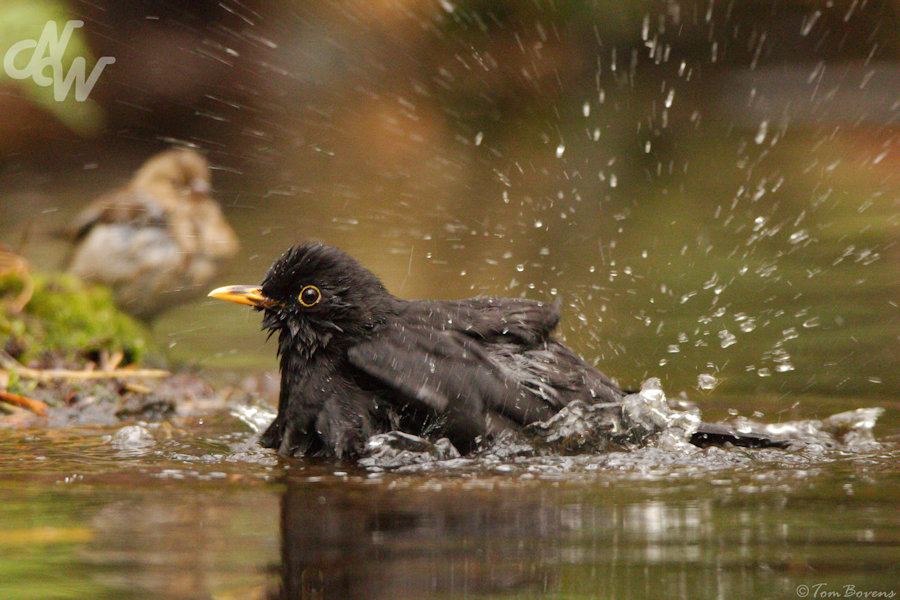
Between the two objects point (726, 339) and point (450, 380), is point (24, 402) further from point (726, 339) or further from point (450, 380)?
point (726, 339)

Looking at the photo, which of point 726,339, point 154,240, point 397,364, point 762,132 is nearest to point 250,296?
point 397,364

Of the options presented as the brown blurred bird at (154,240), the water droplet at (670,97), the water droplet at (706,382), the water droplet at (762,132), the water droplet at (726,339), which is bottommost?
the water droplet at (706,382)

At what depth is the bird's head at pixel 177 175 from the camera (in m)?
7.06

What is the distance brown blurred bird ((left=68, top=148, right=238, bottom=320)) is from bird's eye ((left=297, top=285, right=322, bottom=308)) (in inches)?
92.2

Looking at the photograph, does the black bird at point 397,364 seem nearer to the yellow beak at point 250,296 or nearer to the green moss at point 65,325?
the yellow beak at point 250,296

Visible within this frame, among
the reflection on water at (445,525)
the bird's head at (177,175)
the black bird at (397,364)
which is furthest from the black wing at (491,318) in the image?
the bird's head at (177,175)

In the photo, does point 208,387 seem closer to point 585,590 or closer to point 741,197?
point 585,590

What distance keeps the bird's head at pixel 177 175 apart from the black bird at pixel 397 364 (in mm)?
2747

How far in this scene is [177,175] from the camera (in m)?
7.19

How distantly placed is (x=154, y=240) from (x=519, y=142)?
595 centimetres

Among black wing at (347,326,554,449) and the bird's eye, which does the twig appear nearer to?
the bird's eye

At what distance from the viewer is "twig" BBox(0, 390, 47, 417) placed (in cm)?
493

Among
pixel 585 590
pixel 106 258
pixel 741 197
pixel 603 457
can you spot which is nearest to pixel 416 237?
pixel 741 197

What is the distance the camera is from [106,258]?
21.1ft
